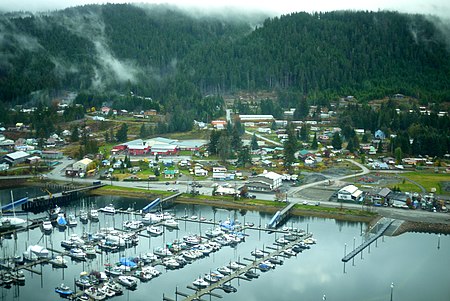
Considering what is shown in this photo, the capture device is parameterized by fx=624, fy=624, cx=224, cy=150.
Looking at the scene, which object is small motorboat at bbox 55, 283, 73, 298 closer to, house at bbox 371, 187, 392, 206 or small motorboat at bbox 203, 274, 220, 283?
small motorboat at bbox 203, 274, 220, 283

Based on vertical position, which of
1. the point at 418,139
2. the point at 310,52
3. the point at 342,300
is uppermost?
the point at 310,52

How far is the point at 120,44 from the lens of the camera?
286 feet

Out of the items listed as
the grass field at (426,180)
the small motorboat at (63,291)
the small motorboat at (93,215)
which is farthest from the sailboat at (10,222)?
the grass field at (426,180)

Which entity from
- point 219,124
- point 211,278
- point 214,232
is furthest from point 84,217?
point 219,124

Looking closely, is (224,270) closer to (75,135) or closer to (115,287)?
(115,287)

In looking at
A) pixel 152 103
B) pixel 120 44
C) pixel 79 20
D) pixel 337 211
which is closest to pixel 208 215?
pixel 337 211

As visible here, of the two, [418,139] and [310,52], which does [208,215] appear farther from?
[310,52]

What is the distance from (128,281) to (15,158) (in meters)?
22.9

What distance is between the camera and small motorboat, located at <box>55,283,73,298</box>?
20.6 meters

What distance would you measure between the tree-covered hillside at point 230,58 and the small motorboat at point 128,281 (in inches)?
1451

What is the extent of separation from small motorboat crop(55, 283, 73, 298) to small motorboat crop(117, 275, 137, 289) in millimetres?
1751

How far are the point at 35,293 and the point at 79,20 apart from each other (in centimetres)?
7834

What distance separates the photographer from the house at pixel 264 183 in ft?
111

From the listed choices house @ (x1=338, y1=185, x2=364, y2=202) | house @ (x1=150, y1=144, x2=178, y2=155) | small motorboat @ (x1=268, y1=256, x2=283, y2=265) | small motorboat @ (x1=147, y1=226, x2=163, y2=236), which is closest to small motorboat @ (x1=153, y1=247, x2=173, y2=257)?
small motorboat @ (x1=147, y1=226, x2=163, y2=236)
